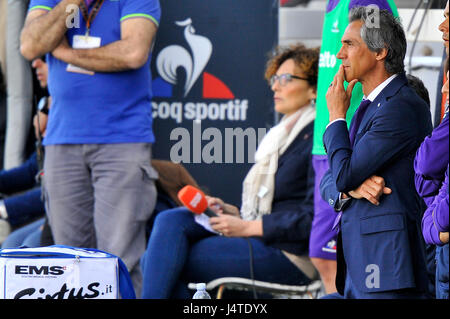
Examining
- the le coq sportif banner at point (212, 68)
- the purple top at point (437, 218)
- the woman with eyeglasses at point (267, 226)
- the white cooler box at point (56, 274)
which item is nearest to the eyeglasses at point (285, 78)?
the woman with eyeglasses at point (267, 226)

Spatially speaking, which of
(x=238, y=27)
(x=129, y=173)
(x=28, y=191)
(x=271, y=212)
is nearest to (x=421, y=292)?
(x=271, y=212)

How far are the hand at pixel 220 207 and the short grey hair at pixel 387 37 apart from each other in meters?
1.80

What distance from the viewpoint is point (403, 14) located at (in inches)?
190

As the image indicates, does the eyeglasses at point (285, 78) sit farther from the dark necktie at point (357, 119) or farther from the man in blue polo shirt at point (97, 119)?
the dark necktie at point (357, 119)

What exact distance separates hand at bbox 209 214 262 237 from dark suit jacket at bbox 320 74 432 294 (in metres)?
1.45

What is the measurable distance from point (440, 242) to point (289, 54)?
7.14ft

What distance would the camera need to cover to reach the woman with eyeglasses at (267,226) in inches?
177

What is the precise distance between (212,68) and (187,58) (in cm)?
17

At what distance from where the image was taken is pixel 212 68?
5.28 meters

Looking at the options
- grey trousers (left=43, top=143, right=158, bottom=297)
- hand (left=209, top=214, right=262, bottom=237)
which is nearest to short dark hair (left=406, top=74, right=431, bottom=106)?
hand (left=209, top=214, right=262, bottom=237)

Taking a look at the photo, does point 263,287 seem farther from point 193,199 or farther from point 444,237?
point 444,237

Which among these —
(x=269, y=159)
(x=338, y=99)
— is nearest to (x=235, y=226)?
(x=269, y=159)

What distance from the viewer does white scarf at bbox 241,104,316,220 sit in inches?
181
